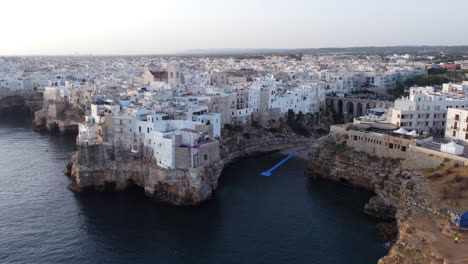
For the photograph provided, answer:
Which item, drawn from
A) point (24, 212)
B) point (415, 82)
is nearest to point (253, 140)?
point (24, 212)

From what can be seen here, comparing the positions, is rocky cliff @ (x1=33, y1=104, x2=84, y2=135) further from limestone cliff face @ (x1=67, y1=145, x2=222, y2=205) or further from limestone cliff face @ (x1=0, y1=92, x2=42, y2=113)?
limestone cliff face @ (x1=67, y1=145, x2=222, y2=205)

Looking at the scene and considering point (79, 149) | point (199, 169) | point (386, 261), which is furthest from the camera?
point (79, 149)

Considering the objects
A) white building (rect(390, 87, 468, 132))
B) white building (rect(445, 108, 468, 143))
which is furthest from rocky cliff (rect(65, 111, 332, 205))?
white building (rect(445, 108, 468, 143))

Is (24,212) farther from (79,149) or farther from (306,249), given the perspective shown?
(306,249)

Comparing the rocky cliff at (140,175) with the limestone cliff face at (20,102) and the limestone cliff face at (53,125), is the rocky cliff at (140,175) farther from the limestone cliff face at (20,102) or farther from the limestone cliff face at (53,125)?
the limestone cliff face at (20,102)

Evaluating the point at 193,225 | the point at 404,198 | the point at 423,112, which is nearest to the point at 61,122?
the point at 193,225

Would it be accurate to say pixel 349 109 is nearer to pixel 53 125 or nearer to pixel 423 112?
pixel 423 112

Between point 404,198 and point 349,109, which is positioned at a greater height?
point 349,109
